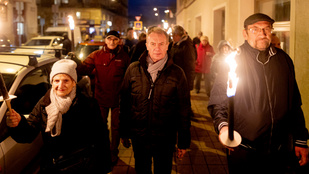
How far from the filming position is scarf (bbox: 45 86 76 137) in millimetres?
2393

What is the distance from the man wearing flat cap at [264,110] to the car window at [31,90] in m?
2.48

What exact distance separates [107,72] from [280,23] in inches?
179

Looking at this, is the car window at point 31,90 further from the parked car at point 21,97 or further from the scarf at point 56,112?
the scarf at point 56,112

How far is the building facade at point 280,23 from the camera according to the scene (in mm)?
4641

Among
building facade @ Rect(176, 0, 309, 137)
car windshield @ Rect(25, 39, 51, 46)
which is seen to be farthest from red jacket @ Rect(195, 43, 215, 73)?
car windshield @ Rect(25, 39, 51, 46)

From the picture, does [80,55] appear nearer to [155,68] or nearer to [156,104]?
[155,68]

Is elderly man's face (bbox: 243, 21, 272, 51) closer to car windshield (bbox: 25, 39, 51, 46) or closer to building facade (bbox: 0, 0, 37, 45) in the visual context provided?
car windshield (bbox: 25, 39, 51, 46)

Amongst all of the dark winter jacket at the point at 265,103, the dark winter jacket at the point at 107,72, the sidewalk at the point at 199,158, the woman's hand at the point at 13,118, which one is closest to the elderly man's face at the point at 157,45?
the dark winter jacket at the point at 265,103

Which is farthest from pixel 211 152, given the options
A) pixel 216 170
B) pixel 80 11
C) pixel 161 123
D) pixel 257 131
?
pixel 80 11

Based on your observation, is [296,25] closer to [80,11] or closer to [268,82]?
[268,82]

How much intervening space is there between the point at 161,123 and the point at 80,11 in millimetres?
51675

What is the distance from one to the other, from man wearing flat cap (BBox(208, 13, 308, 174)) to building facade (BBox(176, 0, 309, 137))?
243 cm

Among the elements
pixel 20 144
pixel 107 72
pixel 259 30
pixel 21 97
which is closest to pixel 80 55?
pixel 107 72

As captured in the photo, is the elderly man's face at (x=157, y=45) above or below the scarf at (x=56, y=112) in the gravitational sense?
above
